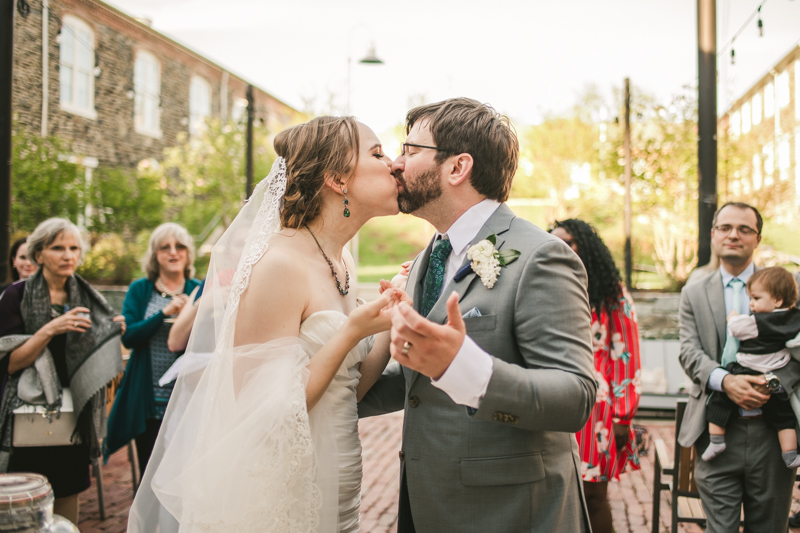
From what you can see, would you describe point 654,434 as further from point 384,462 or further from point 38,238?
point 38,238

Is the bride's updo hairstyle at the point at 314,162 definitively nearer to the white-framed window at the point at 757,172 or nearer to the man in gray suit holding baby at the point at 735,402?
the man in gray suit holding baby at the point at 735,402

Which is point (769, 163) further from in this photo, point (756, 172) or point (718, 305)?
point (718, 305)

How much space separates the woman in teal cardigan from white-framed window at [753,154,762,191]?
44.8 feet

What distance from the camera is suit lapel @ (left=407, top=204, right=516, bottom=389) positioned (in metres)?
2.05

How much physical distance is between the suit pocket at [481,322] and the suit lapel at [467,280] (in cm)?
10

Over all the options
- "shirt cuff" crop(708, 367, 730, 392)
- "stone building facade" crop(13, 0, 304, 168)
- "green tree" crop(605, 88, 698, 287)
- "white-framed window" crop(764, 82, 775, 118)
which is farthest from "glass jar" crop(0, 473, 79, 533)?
"white-framed window" crop(764, 82, 775, 118)

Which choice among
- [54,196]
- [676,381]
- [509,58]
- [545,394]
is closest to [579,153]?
[509,58]

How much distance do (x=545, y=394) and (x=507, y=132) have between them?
1.16 meters

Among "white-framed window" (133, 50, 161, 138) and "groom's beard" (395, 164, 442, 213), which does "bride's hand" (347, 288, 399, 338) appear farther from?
"white-framed window" (133, 50, 161, 138)

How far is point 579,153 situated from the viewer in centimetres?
1972

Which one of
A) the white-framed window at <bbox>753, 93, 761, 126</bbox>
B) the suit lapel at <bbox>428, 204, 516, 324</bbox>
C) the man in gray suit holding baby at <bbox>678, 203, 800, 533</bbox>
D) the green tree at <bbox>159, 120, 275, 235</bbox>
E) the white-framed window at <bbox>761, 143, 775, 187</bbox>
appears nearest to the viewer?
the suit lapel at <bbox>428, 204, 516, 324</bbox>

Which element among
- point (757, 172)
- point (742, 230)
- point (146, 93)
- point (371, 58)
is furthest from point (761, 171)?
point (146, 93)

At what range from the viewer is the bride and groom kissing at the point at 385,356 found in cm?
182

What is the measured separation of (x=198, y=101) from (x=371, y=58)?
38.9ft
